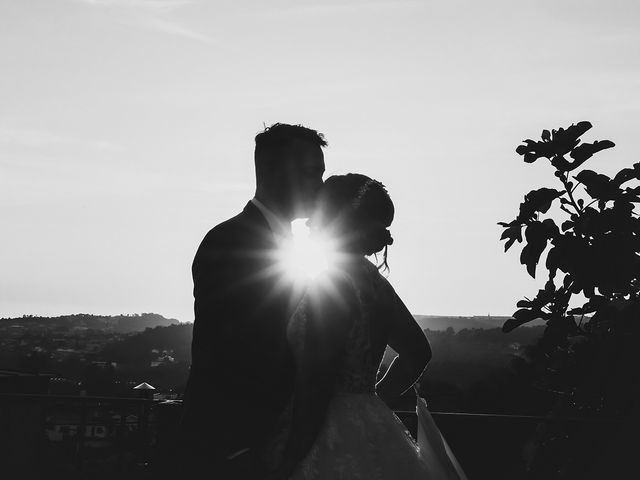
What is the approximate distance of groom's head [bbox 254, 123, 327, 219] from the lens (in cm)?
300

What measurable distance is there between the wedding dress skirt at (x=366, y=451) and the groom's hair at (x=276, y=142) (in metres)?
0.92

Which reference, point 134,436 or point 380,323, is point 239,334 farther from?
point 134,436

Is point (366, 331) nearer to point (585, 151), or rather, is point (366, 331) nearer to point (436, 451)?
point (436, 451)

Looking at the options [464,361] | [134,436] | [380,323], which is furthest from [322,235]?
[464,361]

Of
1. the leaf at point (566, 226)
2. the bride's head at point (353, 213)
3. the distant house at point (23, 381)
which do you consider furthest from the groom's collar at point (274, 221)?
the distant house at point (23, 381)

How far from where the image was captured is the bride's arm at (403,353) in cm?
318

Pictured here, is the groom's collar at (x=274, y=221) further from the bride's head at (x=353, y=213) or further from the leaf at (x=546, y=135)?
the leaf at (x=546, y=135)

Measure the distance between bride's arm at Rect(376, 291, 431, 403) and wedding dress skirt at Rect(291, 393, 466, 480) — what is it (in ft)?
0.37

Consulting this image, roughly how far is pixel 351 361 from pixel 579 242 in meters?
2.20

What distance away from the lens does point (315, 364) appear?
8.75 feet

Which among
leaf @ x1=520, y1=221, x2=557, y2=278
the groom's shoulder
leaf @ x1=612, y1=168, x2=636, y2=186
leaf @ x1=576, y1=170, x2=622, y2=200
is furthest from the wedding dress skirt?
leaf @ x1=612, y1=168, x2=636, y2=186

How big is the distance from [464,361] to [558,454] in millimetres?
28684

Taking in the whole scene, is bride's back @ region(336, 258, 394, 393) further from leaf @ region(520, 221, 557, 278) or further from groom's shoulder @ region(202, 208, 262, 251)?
leaf @ region(520, 221, 557, 278)

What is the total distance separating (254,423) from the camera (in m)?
2.69
